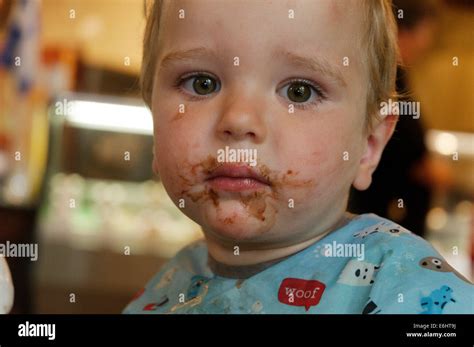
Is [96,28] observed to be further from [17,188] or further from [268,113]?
[268,113]

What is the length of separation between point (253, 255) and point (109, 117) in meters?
1.76

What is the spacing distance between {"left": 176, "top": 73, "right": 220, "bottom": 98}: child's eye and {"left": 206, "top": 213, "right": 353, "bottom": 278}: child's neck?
0.17 m

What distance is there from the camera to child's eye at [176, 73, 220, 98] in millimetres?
823

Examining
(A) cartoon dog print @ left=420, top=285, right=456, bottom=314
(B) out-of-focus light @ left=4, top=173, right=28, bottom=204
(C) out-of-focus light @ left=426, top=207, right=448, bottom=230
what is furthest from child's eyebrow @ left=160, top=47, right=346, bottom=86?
(C) out-of-focus light @ left=426, top=207, right=448, bottom=230

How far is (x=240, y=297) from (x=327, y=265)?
0.34 feet

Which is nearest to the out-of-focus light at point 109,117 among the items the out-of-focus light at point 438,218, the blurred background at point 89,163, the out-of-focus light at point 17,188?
the blurred background at point 89,163

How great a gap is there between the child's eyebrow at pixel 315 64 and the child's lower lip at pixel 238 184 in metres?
0.12

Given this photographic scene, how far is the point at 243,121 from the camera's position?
2.49ft

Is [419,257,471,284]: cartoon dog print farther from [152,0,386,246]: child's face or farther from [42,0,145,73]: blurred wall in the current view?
[42,0,145,73]: blurred wall

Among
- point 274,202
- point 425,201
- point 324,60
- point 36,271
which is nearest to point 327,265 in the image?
point 274,202

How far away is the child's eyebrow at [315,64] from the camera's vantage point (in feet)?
2.59

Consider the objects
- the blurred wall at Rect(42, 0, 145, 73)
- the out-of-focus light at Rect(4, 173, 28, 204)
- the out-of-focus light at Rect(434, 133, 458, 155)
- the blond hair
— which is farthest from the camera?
the out-of-focus light at Rect(434, 133, 458, 155)

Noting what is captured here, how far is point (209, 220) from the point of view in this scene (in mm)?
817

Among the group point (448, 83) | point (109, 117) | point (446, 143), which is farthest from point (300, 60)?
point (448, 83)
